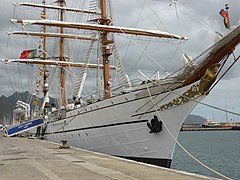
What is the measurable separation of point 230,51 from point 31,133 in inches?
1146

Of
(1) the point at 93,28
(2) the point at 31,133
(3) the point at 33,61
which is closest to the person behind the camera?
(1) the point at 93,28

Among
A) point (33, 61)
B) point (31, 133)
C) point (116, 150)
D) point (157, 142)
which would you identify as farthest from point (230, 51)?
point (31, 133)

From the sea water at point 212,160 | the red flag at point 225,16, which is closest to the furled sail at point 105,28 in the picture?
the sea water at point 212,160

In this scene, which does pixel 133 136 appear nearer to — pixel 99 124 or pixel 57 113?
pixel 99 124

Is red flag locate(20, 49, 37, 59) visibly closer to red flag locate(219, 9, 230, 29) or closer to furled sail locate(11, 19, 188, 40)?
furled sail locate(11, 19, 188, 40)

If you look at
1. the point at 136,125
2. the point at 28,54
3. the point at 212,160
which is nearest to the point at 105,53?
the point at 136,125

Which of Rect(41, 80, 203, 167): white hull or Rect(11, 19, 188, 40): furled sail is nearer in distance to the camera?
Rect(41, 80, 203, 167): white hull

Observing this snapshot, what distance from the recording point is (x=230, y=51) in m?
11.8

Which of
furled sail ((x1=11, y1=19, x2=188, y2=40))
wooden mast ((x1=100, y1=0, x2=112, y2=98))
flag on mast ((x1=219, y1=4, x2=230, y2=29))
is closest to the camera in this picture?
flag on mast ((x1=219, y1=4, x2=230, y2=29))

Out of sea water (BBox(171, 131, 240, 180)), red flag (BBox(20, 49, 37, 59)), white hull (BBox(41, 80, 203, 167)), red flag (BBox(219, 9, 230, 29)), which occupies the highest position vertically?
red flag (BBox(20, 49, 37, 59))

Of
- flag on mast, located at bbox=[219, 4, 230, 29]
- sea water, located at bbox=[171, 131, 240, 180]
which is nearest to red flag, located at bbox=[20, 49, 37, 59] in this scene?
sea water, located at bbox=[171, 131, 240, 180]

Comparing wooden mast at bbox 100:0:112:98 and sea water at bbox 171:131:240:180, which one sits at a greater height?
wooden mast at bbox 100:0:112:98

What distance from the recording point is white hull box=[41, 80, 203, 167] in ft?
45.5

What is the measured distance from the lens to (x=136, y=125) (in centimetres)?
Answer: 1441
